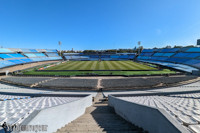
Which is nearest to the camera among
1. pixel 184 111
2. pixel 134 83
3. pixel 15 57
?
pixel 184 111

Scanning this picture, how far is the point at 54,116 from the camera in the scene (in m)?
4.34

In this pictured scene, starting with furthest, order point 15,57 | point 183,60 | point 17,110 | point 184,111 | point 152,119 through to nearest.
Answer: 1. point 15,57
2. point 183,60
3. point 17,110
4. point 184,111
5. point 152,119

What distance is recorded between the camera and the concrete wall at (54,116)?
3.29 m

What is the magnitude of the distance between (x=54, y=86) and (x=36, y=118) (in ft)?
50.5

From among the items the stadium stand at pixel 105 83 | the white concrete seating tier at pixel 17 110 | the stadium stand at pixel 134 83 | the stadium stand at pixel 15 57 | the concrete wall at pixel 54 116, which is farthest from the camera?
the stadium stand at pixel 15 57

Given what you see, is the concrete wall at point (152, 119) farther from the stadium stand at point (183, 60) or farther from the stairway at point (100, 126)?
the stadium stand at point (183, 60)

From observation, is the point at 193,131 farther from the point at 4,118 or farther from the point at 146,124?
the point at 4,118

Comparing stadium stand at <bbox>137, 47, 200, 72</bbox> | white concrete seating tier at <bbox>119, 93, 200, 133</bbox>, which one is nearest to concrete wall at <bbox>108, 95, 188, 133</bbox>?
white concrete seating tier at <bbox>119, 93, 200, 133</bbox>

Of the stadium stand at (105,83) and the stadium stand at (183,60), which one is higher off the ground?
the stadium stand at (183,60)

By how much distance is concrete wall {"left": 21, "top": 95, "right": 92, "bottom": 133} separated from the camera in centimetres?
329

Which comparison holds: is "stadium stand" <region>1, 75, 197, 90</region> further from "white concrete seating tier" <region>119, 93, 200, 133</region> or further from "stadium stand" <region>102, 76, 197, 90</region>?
"white concrete seating tier" <region>119, 93, 200, 133</region>

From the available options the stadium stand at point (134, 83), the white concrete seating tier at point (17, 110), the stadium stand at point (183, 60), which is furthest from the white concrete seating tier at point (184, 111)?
the stadium stand at point (183, 60)

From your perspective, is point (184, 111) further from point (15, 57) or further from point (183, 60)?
point (15, 57)

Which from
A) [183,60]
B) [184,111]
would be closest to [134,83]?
[184,111]
